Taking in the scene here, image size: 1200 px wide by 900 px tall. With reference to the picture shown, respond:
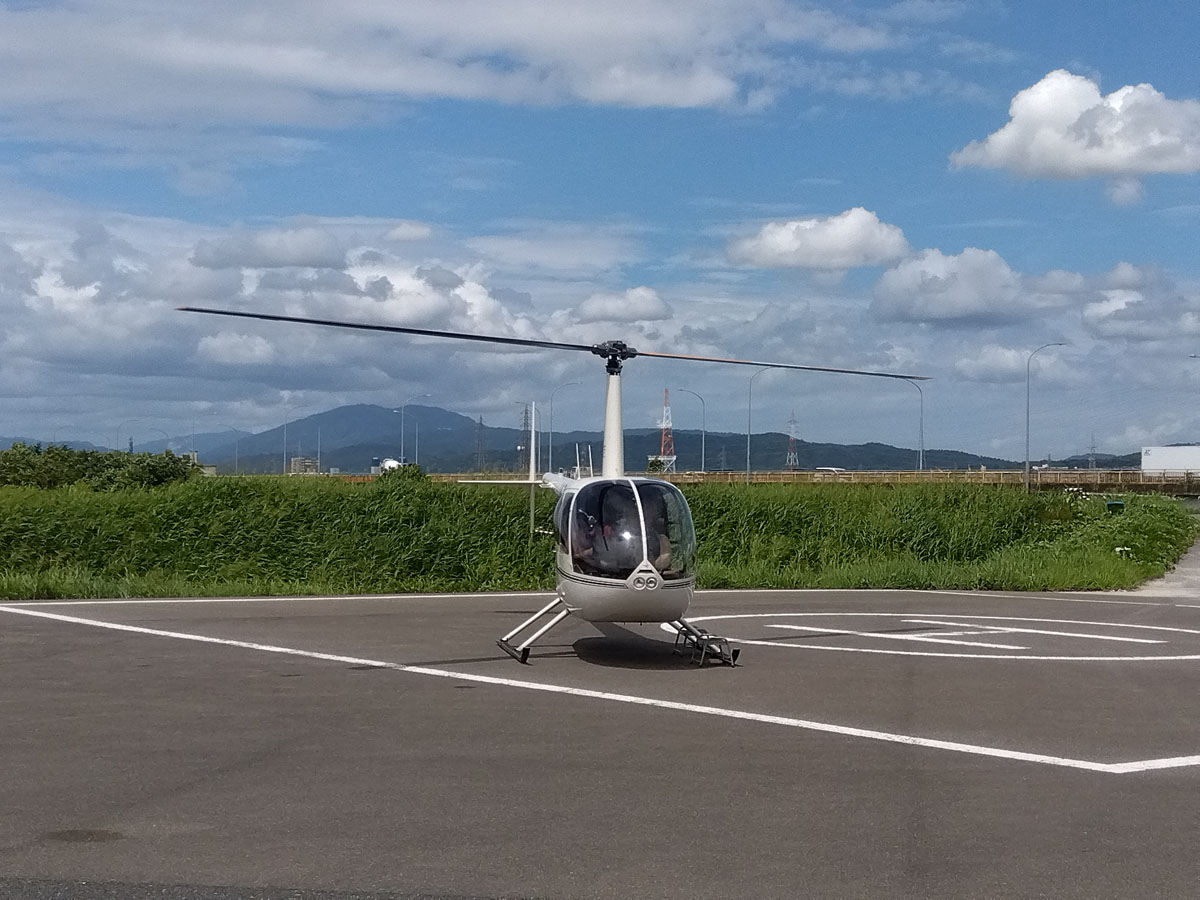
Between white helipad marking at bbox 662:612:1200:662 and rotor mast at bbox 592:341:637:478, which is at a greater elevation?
rotor mast at bbox 592:341:637:478

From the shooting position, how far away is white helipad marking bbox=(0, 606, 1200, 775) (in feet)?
30.0

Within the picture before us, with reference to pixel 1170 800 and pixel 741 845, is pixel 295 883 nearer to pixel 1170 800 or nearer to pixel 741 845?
pixel 741 845

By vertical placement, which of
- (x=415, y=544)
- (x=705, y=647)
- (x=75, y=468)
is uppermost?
(x=75, y=468)

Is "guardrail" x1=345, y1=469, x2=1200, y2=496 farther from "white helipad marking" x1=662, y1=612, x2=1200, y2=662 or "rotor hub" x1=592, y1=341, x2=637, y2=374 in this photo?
"rotor hub" x1=592, y1=341, x2=637, y2=374

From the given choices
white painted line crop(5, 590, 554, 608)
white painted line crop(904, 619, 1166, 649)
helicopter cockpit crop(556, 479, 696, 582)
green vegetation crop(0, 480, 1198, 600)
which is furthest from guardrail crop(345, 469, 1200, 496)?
helicopter cockpit crop(556, 479, 696, 582)

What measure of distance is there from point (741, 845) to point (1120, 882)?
184 centimetres

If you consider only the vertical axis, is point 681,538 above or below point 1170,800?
above

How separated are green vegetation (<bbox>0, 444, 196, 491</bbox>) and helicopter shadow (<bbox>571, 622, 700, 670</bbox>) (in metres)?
34.5

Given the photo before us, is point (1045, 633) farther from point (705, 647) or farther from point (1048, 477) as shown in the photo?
point (1048, 477)

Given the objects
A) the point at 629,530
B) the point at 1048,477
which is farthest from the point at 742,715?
the point at 1048,477

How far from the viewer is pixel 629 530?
43.9ft

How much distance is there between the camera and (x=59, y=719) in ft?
33.7

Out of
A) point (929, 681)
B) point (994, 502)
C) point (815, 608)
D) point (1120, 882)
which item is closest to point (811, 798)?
point (1120, 882)

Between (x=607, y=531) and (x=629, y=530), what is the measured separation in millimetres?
233
